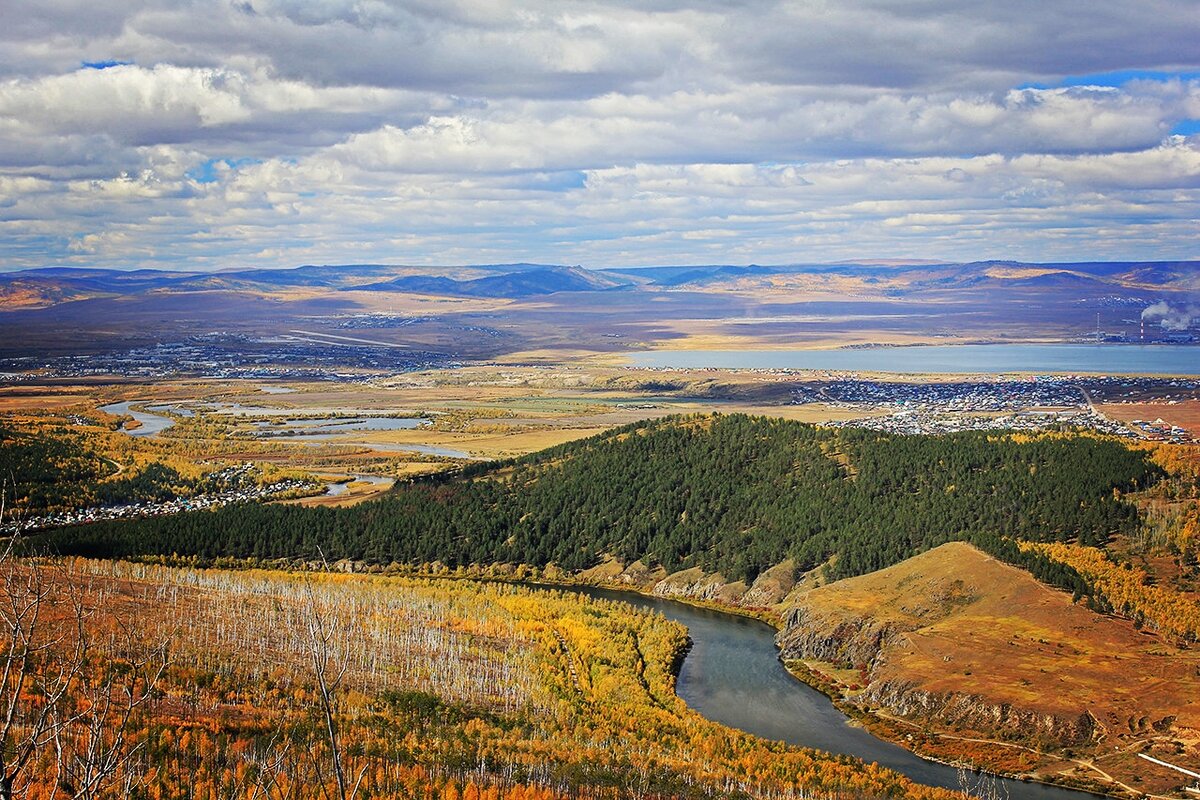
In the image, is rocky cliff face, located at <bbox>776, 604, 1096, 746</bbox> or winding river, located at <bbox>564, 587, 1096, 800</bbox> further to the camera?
rocky cliff face, located at <bbox>776, 604, 1096, 746</bbox>

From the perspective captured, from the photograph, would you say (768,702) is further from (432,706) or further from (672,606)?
(672,606)

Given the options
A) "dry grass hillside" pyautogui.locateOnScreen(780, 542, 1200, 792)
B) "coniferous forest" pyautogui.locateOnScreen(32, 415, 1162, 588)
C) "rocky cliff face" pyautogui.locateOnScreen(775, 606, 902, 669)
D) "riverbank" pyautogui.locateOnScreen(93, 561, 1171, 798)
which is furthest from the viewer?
"coniferous forest" pyautogui.locateOnScreen(32, 415, 1162, 588)

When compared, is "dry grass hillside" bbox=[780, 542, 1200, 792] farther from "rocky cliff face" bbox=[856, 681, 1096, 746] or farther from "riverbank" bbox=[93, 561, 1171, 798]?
"riverbank" bbox=[93, 561, 1171, 798]

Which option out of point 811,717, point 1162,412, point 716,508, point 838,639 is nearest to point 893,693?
point 811,717

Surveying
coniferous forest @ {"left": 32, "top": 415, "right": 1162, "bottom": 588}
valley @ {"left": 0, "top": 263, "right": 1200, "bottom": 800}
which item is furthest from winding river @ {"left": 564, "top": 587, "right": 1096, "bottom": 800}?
coniferous forest @ {"left": 32, "top": 415, "right": 1162, "bottom": 588}

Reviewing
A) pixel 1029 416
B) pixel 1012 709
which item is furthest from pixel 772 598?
pixel 1029 416

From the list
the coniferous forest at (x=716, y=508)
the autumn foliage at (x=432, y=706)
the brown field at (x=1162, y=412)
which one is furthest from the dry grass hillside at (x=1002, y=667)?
the brown field at (x=1162, y=412)

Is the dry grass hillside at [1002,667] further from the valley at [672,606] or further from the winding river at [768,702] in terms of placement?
the winding river at [768,702]

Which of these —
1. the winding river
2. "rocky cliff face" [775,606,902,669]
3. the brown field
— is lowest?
the winding river
